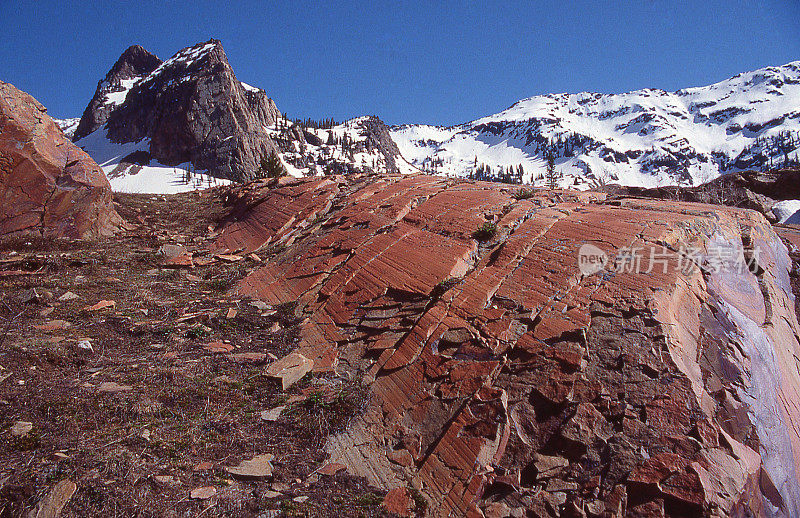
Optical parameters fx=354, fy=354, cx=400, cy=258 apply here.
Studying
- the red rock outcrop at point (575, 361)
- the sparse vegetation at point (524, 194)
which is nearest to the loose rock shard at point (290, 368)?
the red rock outcrop at point (575, 361)

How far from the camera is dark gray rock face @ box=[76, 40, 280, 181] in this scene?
114688mm

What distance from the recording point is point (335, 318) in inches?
330

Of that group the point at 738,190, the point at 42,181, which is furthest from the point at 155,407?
the point at 738,190

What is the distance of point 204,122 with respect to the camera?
4633 inches

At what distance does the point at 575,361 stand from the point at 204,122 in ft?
457

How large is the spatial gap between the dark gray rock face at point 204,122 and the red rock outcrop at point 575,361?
113 meters

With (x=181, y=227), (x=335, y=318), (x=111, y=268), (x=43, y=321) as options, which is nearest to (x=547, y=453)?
(x=335, y=318)

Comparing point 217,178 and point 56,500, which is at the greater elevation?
point 217,178

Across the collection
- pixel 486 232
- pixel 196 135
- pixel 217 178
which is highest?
pixel 196 135

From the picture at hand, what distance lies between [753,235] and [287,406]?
10.1 m

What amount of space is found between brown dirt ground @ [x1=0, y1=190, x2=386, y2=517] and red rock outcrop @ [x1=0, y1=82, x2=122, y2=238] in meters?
4.98

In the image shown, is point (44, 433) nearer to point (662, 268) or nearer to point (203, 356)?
point (203, 356)

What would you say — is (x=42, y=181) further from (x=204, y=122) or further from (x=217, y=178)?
(x=204, y=122)

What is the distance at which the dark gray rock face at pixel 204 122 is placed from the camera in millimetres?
114688
